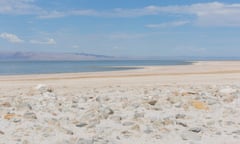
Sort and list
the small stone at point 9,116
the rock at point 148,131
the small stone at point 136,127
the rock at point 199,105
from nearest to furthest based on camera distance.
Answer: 1. the rock at point 148,131
2. the small stone at point 136,127
3. the small stone at point 9,116
4. the rock at point 199,105

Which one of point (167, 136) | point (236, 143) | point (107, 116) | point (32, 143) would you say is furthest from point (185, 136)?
point (32, 143)

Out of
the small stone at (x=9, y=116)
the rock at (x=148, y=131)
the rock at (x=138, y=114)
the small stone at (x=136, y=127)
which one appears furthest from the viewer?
the rock at (x=138, y=114)

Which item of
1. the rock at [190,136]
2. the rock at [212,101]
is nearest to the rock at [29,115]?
the rock at [190,136]

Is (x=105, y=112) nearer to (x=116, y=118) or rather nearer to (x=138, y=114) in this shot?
(x=116, y=118)

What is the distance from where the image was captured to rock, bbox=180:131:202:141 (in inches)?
259

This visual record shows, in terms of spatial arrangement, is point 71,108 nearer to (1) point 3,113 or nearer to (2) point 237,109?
(1) point 3,113

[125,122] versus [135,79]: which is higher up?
[125,122]

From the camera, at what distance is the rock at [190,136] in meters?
6.57

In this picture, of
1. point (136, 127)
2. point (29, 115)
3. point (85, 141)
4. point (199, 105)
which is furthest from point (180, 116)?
point (29, 115)

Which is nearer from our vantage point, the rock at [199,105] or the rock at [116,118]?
the rock at [116,118]

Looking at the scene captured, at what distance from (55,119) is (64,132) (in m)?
1.22

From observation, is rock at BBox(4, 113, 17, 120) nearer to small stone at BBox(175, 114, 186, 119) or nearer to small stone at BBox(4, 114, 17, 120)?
small stone at BBox(4, 114, 17, 120)

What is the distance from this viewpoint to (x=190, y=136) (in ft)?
21.9

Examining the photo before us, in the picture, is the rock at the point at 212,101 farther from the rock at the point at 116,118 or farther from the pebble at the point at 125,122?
the rock at the point at 116,118
